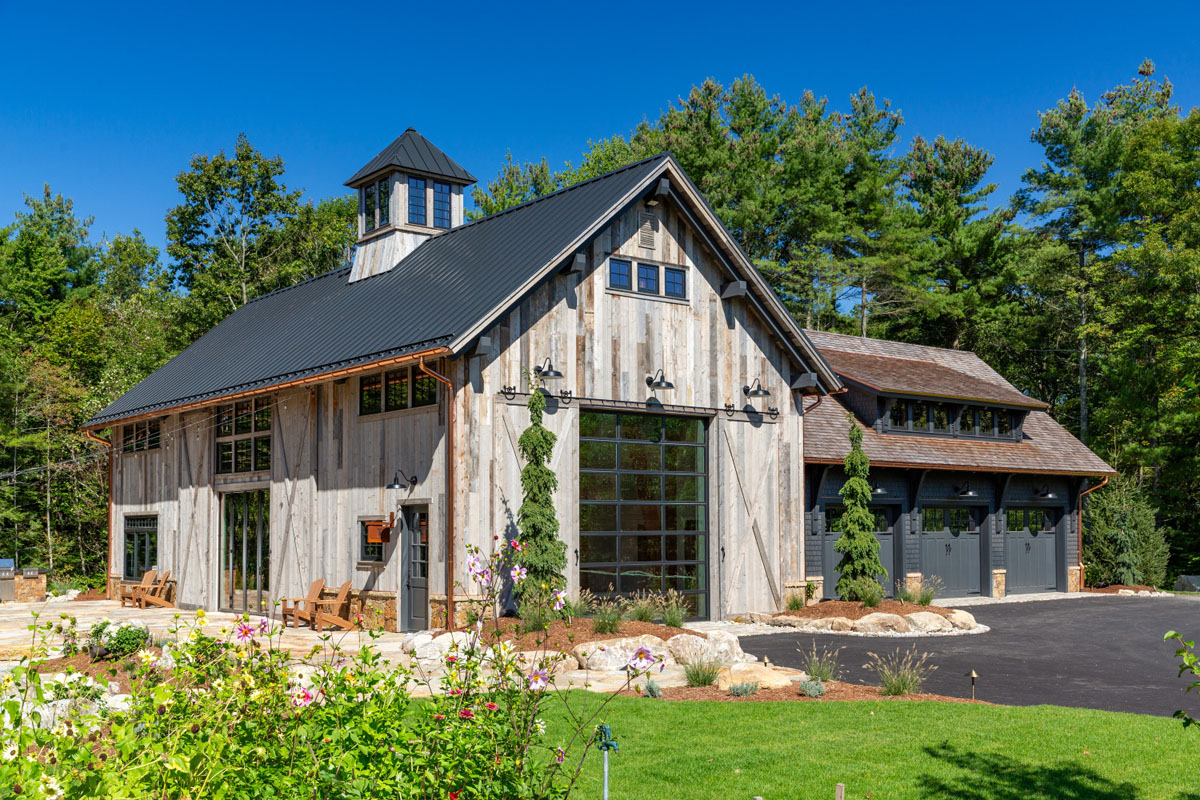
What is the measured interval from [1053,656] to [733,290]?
26.8 feet

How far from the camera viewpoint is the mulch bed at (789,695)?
11.1 metres

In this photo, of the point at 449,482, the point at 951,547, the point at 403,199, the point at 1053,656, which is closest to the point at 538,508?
the point at 449,482

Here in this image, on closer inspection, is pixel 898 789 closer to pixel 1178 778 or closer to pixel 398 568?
pixel 1178 778

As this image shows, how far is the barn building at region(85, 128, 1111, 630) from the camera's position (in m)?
17.5

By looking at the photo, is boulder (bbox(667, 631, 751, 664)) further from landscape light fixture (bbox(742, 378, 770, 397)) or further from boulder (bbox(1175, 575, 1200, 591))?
boulder (bbox(1175, 575, 1200, 591))

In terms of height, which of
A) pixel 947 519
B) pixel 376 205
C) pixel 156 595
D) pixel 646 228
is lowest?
pixel 156 595

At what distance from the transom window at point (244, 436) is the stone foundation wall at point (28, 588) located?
26.7ft

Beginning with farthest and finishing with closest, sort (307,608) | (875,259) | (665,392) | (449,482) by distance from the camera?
1. (875,259)
2. (665,392)
3. (307,608)
4. (449,482)

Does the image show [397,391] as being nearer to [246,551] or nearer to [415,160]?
[246,551]

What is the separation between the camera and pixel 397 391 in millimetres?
18375

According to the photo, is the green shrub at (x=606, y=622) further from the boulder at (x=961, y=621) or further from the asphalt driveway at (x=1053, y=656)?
the boulder at (x=961, y=621)

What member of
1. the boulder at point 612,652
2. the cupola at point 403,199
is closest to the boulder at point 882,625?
the boulder at point 612,652

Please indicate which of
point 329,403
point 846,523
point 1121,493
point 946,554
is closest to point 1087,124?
point 1121,493

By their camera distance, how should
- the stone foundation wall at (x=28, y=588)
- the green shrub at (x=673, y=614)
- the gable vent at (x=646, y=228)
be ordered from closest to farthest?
the green shrub at (x=673, y=614) → the gable vent at (x=646, y=228) → the stone foundation wall at (x=28, y=588)
